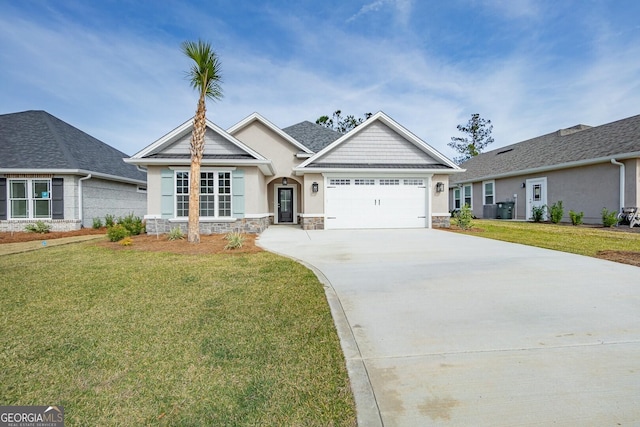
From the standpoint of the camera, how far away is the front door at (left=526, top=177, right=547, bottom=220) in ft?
57.9

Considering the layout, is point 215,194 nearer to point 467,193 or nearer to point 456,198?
point 467,193

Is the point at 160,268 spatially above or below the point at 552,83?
below

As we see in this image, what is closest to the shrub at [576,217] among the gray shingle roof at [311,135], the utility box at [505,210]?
the utility box at [505,210]

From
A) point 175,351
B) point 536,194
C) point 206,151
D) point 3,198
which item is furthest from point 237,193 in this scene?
point 536,194

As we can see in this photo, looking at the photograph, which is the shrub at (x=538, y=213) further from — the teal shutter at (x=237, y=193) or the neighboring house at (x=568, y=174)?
the teal shutter at (x=237, y=193)

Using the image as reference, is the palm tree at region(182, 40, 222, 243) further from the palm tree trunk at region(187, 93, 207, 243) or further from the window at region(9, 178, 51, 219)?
the window at region(9, 178, 51, 219)

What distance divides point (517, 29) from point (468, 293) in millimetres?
14278

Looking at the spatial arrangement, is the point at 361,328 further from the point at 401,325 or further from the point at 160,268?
the point at 160,268

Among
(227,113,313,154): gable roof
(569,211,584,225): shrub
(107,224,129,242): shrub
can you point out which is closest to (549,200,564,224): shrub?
(569,211,584,225): shrub

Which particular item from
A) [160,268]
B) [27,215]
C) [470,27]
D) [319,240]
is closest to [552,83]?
[470,27]

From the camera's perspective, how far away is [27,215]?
13633mm

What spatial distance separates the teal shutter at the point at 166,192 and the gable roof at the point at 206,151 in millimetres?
489

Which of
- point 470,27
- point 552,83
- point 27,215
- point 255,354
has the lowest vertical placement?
point 255,354

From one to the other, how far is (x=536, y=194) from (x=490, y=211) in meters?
3.08
